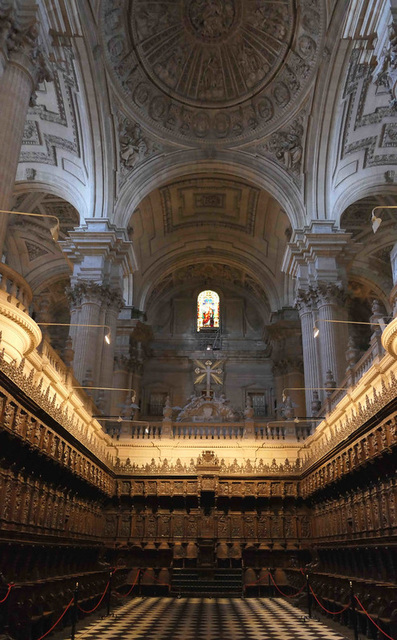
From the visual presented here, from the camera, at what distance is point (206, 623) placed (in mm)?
8906

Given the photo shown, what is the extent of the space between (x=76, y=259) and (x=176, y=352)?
35.8 feet

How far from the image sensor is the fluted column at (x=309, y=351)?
58.7 ft

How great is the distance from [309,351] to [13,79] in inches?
495

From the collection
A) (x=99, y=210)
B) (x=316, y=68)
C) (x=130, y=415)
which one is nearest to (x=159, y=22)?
(x=316, y=68)

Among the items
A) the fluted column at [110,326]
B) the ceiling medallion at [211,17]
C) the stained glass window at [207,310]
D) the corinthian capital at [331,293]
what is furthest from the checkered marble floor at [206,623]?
the ceiling medallion at [211,17]

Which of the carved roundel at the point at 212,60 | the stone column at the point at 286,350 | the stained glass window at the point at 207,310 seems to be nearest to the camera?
the carved roundel at the point at 212,60

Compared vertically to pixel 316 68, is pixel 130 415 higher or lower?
lower

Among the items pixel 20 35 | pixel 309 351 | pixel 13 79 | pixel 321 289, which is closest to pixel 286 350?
pixel 309 351

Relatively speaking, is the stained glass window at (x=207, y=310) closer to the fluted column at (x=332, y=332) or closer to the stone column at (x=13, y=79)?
the fluted column at (x=332, y=332)

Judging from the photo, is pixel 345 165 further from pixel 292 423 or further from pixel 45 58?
pixel 45 58

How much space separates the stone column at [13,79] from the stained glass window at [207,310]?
20757mm

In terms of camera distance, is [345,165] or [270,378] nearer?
[345,165]

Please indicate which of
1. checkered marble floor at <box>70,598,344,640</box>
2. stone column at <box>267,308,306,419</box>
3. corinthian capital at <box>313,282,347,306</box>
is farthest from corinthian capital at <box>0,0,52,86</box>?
stone column at <box>267,308,306,419</box>

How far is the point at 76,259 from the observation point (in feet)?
63.3
